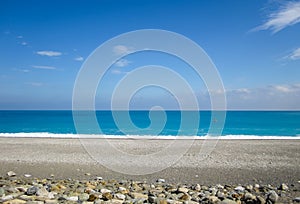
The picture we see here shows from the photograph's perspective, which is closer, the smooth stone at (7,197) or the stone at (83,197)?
the smooth stone at (7,197)

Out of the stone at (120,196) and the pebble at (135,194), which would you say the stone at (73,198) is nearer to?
the pebble at (135,194)

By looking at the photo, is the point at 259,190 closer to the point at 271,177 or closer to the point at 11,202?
the point at 271,177

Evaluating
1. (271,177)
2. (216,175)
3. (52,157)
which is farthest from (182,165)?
(52,157)

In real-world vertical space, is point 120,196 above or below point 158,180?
above

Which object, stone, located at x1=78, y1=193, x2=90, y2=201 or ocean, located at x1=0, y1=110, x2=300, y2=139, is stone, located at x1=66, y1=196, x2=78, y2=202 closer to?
stone, located at x1=78, y1=193, x2=90, y2=201

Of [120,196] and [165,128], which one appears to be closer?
[120,196]

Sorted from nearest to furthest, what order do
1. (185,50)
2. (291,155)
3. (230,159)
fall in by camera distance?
(185,50) < (230,159) < (291,155)

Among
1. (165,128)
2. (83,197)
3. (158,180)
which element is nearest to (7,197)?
Result: (83,197)

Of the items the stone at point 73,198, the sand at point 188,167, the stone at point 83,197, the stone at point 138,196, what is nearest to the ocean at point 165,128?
the sand at point 188,167

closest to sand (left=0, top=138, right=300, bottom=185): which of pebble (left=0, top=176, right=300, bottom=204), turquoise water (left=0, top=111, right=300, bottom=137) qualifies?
pebble (left=0, top=176, right=300, bottom=204)

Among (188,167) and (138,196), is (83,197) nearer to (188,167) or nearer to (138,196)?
(138,196)

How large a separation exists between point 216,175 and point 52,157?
6.65 m

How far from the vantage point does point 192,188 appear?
6.23 meters

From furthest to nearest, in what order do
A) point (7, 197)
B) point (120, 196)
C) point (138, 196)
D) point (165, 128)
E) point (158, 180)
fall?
point (165, 128) → point (158, 180) → point (138, 196) → point (120, 196) → point (7, 197)
